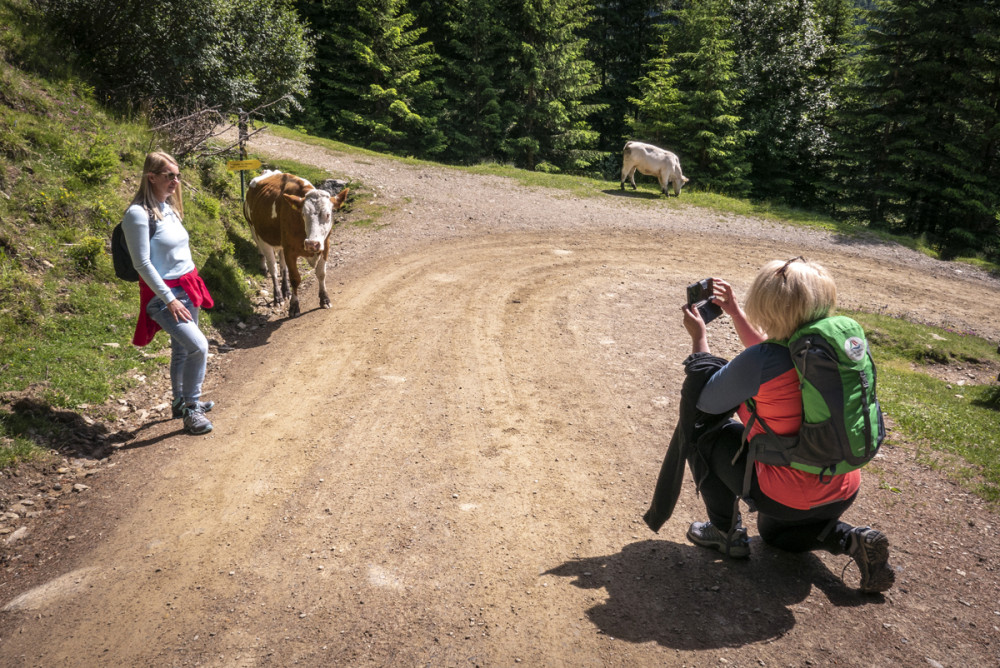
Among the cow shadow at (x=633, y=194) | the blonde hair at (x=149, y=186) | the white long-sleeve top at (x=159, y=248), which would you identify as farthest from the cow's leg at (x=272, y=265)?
the cow shadow at (x=633, y=194)

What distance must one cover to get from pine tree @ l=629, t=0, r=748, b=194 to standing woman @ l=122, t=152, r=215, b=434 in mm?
22058

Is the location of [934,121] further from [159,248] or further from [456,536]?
[159,248]

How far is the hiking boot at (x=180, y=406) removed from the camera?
5586mm

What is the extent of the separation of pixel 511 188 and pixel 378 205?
488 cm

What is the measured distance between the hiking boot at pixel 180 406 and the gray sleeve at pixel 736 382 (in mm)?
4754

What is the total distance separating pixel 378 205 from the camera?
1465 centimetres

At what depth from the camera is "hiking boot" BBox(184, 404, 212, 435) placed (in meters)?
5.45

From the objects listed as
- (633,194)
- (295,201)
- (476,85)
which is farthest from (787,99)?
(295,201)

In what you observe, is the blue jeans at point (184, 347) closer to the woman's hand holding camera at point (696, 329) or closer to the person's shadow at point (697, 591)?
the person's shadow at point (697, 591)

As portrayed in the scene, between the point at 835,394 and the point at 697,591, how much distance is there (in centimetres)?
150

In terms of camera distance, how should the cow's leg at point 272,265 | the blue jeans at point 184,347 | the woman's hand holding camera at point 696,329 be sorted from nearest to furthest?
1. the woman's hand holding camera at point 696,329
2. the blue jeans at point 184,347
3. the cow's leg at point 272,265

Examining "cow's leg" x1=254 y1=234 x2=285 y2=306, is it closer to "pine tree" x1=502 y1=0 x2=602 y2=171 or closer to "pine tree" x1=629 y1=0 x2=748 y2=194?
"pine tree" x1=502 y1=0 x2=602 y2=171

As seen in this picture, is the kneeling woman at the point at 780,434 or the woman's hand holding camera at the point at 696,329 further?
the woman's hand holding camera at the point at 696,329

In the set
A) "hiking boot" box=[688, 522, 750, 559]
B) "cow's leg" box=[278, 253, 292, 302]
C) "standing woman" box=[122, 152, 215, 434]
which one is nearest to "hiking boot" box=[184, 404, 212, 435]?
"standing woman" box=[122, 152, 215, 434]
